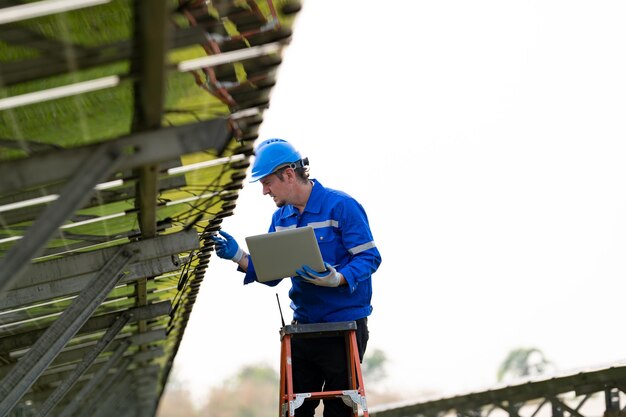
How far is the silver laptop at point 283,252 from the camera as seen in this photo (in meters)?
8.10

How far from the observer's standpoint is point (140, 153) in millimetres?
5832

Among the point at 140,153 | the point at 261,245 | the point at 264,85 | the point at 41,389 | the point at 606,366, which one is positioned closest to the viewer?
the point at 140,153

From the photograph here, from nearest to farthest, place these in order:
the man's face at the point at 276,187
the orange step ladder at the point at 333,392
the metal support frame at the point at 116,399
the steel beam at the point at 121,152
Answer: the steel beam at the point at 121,152 < the orange step ladder at the point at 333,392 < the man's face at the point at 276,187 < the metal support frame at the point at 116,399

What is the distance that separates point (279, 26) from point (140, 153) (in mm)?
1015

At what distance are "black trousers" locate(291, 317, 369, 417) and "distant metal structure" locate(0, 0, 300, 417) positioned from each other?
54.0 inches

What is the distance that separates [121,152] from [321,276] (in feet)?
8.75

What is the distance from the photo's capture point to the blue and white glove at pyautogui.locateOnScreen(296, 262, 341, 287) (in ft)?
26.8

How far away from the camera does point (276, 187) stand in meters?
8.63

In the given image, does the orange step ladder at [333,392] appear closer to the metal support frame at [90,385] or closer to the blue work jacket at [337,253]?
the blue work jacket at [337,253]

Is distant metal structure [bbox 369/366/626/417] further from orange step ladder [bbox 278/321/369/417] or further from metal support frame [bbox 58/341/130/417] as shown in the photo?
orange step ladder [bbox 278/321/369/417]

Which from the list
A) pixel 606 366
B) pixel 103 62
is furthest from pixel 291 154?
pixel 606 366

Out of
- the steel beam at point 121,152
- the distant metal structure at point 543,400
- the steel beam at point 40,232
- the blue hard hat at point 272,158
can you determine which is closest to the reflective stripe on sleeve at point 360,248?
the blue hard hat at point 272,158

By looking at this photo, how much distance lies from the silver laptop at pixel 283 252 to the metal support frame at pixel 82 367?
382 centimetres

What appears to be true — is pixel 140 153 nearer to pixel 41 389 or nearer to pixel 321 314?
pixel 321 314
